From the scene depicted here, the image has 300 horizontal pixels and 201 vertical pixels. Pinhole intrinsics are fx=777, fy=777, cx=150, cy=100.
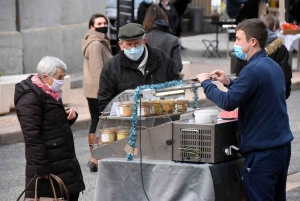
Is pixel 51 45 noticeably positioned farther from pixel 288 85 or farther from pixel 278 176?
pixel 278 176

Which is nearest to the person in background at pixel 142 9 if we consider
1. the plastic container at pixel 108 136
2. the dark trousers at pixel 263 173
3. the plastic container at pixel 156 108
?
the plastic container at pixel 108 136

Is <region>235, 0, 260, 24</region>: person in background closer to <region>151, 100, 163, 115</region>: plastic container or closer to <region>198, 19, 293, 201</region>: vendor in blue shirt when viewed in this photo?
<region>151, 100, 163, 115</region>: plastic container

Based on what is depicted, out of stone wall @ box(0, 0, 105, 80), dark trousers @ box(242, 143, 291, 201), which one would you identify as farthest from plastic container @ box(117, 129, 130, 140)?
stone wall @ box(0, 0, 105, 80)

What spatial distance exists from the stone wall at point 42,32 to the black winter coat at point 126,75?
7.37 m

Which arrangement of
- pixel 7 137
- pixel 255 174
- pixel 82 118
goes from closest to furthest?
pixel 255 174 < pixel 7 137 < pixel 82 118

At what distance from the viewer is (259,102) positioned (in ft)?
17.5

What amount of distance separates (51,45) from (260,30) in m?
10.0

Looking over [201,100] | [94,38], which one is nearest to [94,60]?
[94,38]

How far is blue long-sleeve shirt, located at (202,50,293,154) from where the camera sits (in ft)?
17.4

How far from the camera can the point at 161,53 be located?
7016 millimetres

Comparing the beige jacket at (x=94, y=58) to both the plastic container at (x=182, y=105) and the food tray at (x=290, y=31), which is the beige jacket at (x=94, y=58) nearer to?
the plastic container at (x=182, y=105)

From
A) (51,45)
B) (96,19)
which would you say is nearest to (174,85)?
(96,19)

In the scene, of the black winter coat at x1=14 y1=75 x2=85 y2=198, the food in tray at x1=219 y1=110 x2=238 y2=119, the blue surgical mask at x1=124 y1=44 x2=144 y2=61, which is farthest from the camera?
the blue surgical mask at x1=124 y1=44 x2=144 y2=61

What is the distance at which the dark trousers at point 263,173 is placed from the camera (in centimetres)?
534
